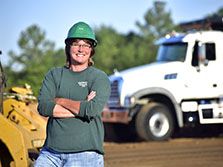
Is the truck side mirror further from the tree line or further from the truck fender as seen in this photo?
the tree line

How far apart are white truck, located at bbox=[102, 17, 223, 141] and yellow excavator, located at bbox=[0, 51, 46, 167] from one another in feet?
20.5

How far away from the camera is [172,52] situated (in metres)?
17.0

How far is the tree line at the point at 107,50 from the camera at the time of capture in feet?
119

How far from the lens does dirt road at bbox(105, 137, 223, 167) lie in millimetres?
11523

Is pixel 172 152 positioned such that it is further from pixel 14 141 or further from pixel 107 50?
pixel 107 50

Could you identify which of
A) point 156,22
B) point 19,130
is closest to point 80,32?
point 19,130

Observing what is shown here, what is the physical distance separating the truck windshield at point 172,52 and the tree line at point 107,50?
7.61 m

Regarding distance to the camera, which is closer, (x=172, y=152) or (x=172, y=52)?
(x=172, y=152)

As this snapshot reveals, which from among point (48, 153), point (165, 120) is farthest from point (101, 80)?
point (165, 120)

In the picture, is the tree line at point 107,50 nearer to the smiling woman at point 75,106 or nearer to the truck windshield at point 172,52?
the truck windshield at point 172,52

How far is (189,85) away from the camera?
635 inches

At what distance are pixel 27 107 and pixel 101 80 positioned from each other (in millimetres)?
4398

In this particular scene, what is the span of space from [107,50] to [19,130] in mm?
57559

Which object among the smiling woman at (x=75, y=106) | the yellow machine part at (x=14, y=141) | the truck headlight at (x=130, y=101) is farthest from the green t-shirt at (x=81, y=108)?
the truck headlight at (x=130, y=101)
